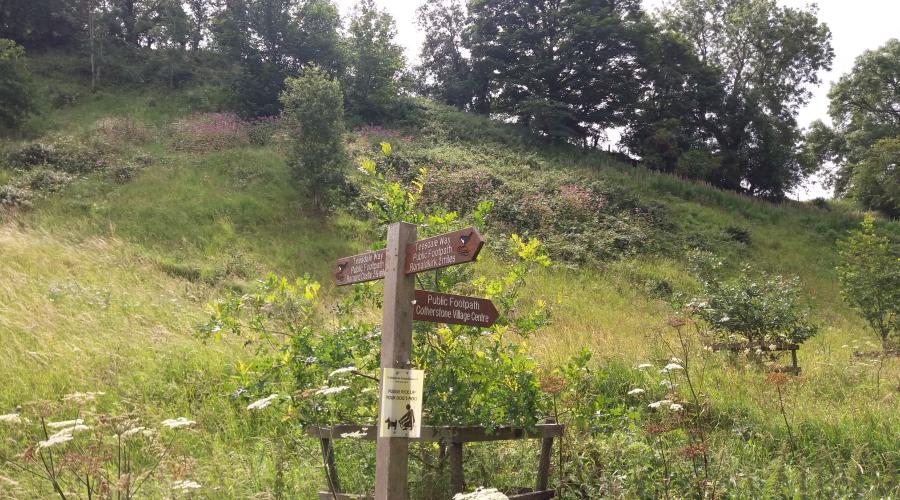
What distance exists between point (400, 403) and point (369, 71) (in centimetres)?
3017

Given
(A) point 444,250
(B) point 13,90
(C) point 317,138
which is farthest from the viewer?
(B) point 13,90

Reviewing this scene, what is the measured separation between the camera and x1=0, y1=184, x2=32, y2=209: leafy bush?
1569 cm

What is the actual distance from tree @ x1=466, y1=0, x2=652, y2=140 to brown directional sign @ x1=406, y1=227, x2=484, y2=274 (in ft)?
97.6

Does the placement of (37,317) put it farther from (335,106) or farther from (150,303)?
(335,106)

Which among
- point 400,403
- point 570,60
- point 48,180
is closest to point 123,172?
point 48,180

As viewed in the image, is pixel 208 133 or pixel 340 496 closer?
pixel 340 496

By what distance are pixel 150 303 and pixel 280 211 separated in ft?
33.5

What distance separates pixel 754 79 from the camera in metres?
36.3

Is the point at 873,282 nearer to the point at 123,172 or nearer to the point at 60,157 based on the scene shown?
the point at 123,172

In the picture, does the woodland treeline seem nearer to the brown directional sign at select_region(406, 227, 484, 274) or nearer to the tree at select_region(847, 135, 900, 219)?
the tree at select_region(847, 135, 900, 219)

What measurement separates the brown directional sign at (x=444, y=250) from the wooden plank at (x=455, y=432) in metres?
0.98

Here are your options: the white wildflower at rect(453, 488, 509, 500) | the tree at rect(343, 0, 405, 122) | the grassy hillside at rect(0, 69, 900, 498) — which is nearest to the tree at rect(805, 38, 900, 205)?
the grassy hillside at rect(0, 69, 900, 498)

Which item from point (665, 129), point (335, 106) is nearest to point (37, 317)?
point (335, 106)

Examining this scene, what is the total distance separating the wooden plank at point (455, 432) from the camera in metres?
3.70
